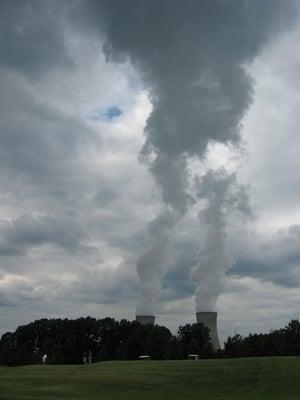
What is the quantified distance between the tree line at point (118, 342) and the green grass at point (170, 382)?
45059 millimetres

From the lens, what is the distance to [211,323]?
11075 cm

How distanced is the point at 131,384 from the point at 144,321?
7790 cm

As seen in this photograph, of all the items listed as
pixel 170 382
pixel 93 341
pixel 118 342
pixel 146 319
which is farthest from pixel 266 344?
pixel 170 382

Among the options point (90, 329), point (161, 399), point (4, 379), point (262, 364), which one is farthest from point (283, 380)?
point (90, 329)

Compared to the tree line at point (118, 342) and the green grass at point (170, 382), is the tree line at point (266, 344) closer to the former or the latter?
the tree line at point (118, 342)

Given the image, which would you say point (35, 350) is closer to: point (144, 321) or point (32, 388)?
point (144, 321)

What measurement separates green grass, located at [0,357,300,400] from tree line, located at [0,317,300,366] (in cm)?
4506

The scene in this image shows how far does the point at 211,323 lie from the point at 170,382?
6335 centimetres

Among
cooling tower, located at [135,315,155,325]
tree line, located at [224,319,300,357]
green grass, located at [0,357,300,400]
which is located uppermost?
cooling tower, located at [135,315,155,325]

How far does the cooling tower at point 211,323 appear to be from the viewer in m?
109

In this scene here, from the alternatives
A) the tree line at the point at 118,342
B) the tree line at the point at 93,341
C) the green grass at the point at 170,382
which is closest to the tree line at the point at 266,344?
the tree line at the point at 118,342

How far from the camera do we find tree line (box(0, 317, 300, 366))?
113 meters

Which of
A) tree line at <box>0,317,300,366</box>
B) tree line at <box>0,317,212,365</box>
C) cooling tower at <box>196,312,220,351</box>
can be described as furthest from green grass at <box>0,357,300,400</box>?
tree line at <box>0,317,212,365</box>

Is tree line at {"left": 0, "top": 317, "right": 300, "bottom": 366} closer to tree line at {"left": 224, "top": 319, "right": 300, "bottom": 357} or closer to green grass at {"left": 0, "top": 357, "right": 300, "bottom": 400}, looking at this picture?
tree line at {"left": 224, "top": 319, "right": 300, "bottom": 357}
